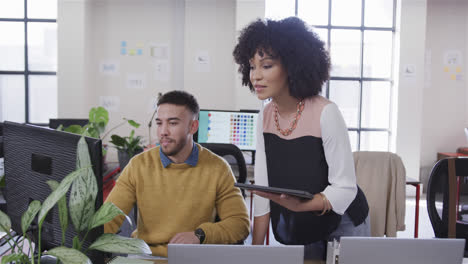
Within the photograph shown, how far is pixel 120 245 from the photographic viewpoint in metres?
0.66

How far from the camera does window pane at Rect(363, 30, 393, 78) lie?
585cm

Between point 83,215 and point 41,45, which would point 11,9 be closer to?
point 41,45

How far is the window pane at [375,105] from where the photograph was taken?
5.91 meters

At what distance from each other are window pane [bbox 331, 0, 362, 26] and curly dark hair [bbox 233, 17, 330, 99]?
15.9 ft

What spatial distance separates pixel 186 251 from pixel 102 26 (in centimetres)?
515

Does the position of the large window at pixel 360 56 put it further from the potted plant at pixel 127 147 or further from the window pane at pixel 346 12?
the potted plant at pixel 127 147

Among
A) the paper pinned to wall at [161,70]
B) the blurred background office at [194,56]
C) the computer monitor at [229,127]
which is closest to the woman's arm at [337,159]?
the computer monitor at [229,127]

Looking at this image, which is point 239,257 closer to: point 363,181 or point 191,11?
point 363,181

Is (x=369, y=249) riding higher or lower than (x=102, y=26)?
lower

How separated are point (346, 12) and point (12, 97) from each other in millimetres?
4915

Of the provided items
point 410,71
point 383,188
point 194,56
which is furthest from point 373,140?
point 383,188

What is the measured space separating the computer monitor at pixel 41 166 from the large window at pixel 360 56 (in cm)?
514

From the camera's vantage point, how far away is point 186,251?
0.85m

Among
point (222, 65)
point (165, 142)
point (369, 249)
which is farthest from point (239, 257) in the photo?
point (222, 65)
